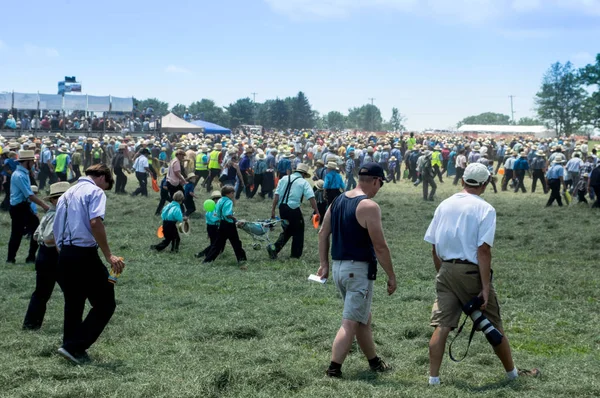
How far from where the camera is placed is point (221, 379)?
613cm

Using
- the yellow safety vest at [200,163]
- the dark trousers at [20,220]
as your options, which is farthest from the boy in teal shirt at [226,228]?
the yellow safety vest at [200,163]

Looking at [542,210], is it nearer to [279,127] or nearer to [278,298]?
[278,298]

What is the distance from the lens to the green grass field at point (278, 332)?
6.14 meters

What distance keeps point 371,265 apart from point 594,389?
192 cm

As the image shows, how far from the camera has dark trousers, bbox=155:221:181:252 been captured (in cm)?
1430

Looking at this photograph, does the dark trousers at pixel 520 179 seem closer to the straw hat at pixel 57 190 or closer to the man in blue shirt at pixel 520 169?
the man in blue shirt at pixel 520 169

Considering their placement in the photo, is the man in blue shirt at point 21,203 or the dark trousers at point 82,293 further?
the man in blue shirt at point 21,203

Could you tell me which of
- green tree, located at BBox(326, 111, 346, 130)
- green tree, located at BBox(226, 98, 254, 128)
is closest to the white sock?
green tree, located at BBox(226, 98, 254, 128)

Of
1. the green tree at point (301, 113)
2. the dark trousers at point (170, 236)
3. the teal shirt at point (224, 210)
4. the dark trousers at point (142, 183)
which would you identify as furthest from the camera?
the green tree at point (301, 113)

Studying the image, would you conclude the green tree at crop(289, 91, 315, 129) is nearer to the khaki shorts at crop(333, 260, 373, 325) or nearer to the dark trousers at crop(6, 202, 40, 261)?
the dark trousers at crop(6, 202, 40, 261)

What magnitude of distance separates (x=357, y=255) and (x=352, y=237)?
0.50 ft

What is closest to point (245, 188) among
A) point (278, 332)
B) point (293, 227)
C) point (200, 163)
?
point (200, 163)

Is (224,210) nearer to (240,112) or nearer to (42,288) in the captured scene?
(42,288)

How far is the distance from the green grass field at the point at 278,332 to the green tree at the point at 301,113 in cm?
8223
